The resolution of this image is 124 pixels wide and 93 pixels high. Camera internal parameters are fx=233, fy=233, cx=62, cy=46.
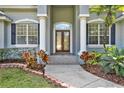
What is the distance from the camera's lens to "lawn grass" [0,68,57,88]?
947cm

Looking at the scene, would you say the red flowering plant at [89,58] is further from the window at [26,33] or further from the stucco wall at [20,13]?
the stucco wall at [20,13]

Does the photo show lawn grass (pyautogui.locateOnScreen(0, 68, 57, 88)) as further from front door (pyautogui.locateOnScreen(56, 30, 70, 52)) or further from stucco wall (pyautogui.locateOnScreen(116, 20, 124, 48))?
front door (pyautogui.locateOnScreen(56, 30, 70, 52))

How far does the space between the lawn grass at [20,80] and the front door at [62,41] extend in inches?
437

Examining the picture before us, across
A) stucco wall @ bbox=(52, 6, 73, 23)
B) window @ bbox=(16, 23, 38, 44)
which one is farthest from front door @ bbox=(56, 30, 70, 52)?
window @ bbox=(16, 23, 38, 44)

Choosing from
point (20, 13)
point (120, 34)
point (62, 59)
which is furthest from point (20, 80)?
point (120, 34)

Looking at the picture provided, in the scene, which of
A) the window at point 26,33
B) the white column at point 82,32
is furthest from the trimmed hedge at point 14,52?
the white column at point 82,32

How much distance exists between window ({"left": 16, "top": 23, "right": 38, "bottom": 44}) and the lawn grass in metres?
7.71

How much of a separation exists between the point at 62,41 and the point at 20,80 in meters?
13.0

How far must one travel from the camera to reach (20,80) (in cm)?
1034

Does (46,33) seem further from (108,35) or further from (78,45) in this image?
(108,35)

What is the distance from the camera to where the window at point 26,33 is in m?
19.7

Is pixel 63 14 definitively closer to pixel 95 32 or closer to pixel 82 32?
pixel 95 32

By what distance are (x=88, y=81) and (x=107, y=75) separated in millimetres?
1573

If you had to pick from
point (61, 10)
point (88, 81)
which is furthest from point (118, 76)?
point (61, 10)
